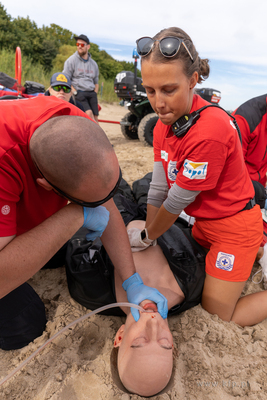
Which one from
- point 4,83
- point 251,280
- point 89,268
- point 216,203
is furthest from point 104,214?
point 4,83

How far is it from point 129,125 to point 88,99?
1.15m

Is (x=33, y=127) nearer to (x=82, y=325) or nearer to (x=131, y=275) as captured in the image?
(x=131, y=275)

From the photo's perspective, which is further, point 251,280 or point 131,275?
point 251,280

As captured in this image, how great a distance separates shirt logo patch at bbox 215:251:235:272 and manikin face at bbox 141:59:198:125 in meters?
1.03

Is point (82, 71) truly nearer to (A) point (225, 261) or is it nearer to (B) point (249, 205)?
(B) point (249, 205)

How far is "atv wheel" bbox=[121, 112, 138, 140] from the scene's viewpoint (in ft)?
21.2

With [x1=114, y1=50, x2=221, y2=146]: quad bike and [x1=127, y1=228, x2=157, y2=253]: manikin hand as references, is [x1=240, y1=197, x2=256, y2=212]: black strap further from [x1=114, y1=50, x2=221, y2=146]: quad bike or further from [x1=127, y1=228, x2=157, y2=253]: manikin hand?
[x1=114, y1=50, x2=221, y2=146]: quad bike

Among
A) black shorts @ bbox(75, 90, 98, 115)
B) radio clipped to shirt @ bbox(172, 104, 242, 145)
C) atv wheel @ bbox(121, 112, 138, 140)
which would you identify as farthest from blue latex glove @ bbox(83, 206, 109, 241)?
atv wheel @ bbox(121, 112, 138, 140)

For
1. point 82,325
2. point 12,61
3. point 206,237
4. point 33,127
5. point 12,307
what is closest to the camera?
point 33,127

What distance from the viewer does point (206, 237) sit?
2.08 metres

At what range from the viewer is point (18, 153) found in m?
1.20

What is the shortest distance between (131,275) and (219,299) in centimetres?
69

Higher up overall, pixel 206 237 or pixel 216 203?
pixel 216 203

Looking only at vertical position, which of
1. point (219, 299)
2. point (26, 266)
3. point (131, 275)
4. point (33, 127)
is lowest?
point (219, 299)
